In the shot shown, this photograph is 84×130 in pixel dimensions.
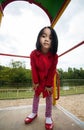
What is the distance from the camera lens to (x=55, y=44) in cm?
170

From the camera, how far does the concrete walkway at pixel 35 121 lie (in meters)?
1.68

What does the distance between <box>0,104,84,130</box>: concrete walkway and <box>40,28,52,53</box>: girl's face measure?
0.71 meters

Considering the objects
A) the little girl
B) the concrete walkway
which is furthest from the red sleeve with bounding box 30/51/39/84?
the concrete walkway

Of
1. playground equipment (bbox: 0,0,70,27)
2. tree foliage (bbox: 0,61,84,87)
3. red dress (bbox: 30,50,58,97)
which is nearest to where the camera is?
red dress (bbox: 30,50,58,97)

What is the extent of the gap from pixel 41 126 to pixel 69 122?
0.31m

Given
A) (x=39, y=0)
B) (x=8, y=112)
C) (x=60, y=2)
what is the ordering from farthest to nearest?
(x=39, y=0) → (x=60, y=2) → (x=8, y=112)

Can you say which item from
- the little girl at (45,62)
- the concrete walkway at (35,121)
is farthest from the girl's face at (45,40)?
the concrete walkway at (35,121)

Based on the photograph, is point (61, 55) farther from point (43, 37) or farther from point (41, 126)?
point (41, 126)

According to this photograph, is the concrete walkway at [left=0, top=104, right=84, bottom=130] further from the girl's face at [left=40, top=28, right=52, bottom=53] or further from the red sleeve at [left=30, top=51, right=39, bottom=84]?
the girl's face at [left=40, top=28, right=52, bottom=53]

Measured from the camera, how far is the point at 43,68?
165cm

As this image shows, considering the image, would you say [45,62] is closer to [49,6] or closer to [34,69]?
[34,69]

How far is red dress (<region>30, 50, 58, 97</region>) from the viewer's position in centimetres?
164

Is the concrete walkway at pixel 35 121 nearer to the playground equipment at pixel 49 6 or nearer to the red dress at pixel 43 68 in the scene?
the red dress at pixel 43 68

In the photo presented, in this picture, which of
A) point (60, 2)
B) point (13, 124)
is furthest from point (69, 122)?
point (60, 2)
